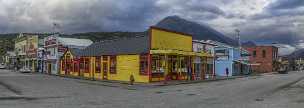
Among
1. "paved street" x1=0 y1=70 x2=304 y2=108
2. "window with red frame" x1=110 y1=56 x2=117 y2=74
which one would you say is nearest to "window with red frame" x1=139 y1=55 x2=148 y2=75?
"window with red frame" x1=110 y1=56 x2=117 y2=74

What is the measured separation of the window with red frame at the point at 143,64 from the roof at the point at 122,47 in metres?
0.64

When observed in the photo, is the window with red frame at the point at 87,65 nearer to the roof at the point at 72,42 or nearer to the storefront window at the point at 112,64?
the storefront window at the point at 112,64

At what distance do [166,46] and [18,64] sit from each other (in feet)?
250

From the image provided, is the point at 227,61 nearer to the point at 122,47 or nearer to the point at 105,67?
the point at 105,67

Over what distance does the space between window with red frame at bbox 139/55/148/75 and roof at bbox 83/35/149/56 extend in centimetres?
64

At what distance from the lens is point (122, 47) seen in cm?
5472

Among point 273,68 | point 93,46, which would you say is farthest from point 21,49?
point 273,68

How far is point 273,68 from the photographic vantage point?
120 meters

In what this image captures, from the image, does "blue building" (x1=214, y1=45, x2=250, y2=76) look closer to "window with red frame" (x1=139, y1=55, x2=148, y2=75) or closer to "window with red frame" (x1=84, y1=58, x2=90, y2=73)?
"window with red frame" (x1=84, y1=58, x2=90, y2=73)

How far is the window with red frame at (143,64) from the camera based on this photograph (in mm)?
47866

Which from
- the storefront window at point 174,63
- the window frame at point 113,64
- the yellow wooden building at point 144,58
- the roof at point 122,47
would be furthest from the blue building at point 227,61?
the window frame at point 113,64

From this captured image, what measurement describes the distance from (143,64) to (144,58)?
2.15ft

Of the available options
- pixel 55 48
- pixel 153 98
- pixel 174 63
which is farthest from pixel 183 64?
pixel 55 48

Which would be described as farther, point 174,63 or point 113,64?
point 113,64
